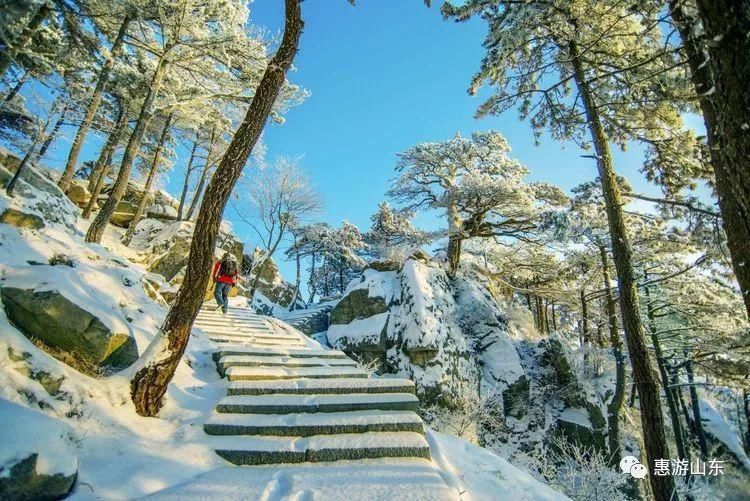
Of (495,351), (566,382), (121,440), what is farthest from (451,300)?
(121,440)

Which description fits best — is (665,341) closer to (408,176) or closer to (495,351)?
(495,351)

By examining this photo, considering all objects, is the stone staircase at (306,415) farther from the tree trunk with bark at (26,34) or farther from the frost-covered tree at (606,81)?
the tree trunk with bark at (26,34)

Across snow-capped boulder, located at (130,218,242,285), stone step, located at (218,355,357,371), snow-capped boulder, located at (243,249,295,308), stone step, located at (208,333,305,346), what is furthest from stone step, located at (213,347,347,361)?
snow-capped boulder, located at (243,249,295,308)

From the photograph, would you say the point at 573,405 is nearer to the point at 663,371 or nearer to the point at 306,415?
the point at 663,371

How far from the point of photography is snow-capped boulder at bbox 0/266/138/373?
323 centimetres

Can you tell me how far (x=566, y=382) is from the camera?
44.2ft

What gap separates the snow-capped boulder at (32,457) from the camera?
194 centimetres

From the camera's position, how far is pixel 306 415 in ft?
12.2

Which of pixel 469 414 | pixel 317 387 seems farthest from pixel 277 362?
pixel 469 414

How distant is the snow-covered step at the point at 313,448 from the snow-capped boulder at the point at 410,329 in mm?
8666

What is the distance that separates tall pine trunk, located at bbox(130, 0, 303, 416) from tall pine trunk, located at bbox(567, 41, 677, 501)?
3.92 meters

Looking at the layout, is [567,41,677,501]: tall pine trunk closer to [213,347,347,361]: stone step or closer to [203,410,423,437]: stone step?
[203,410,423,437]: stone step

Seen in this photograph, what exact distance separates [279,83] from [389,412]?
4068mm

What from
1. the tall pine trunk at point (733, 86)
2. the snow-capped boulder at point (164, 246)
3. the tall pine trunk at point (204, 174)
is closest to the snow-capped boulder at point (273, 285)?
the tall pine trunk at point (204, 174)
